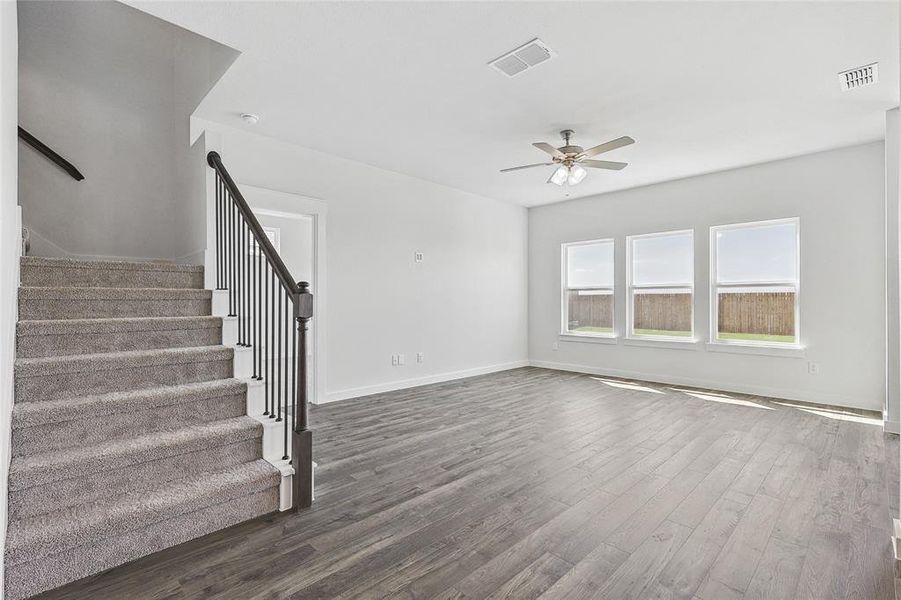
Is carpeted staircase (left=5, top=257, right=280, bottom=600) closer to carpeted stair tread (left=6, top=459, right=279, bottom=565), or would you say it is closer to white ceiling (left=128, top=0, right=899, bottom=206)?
carpeted stair tread (left=6, top=459, right=279, bottom=565)

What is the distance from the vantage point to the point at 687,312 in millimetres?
6023

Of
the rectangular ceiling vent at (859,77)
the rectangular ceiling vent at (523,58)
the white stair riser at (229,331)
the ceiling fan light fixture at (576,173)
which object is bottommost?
the white stair riser at (229,331)

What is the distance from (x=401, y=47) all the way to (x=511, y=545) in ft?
9.79

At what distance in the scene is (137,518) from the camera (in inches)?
75.5

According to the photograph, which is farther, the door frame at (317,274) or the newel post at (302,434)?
the door frame at (317,274)

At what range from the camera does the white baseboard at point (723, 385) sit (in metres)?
4.86

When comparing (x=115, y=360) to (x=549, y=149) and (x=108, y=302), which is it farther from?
(x=549, y=149)

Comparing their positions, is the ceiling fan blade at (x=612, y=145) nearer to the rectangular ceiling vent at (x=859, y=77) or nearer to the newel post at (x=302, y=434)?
the rectangular ceiling vent at (x=859, y=77)

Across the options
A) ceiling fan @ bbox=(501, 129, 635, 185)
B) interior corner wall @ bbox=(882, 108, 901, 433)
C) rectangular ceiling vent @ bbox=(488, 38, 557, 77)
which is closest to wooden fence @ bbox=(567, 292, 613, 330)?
ceiling fan @ bbox=(501, 129, 635, 185)

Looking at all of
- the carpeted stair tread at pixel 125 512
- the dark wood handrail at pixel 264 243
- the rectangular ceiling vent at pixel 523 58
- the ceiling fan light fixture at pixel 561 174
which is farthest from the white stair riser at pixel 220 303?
the ceiling fan light fixture at pixel 561 174

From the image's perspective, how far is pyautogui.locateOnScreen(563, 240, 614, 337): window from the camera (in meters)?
6.86

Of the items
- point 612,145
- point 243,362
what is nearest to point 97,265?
point 243,362

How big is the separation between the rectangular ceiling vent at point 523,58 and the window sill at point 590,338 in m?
4.58

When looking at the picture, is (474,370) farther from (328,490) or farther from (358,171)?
(328,490)
